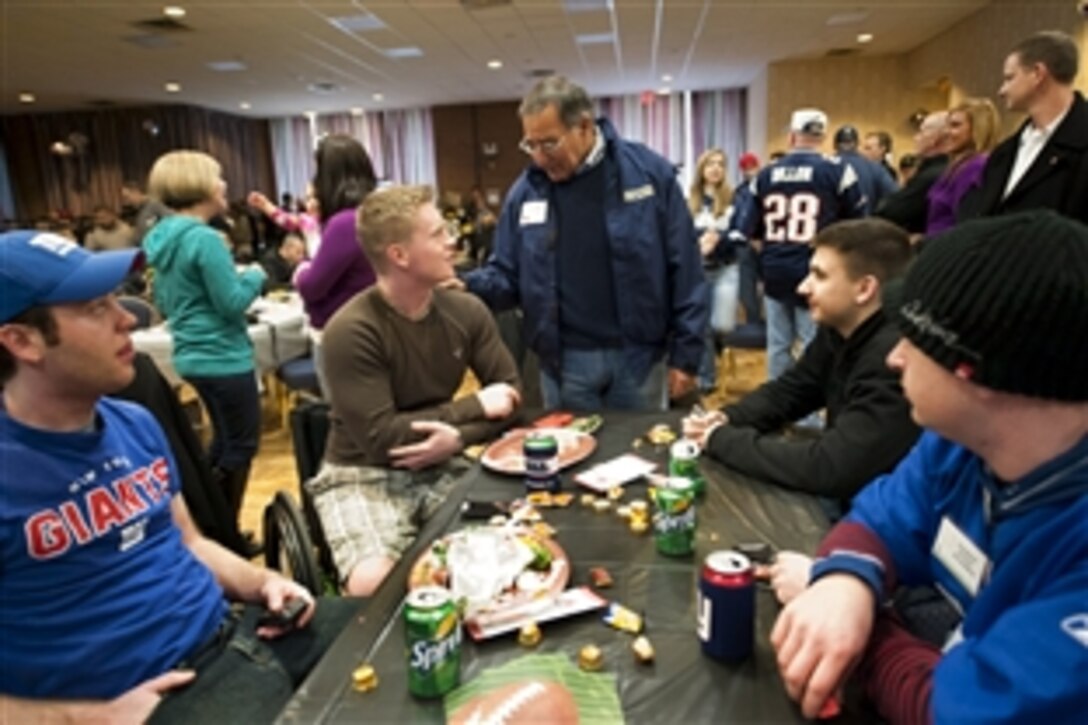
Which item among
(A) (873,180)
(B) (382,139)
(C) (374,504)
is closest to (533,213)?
(C) (374,504)

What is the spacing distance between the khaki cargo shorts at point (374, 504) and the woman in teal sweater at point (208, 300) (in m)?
1.07

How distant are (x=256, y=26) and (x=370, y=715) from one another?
7.40 meters

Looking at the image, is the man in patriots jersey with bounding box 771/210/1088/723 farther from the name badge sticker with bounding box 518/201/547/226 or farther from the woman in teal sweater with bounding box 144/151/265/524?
the woman in teal sweater with bounding box 144/151/265/524

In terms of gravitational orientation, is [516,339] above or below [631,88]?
below

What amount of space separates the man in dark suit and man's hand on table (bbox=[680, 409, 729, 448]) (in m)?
1.91

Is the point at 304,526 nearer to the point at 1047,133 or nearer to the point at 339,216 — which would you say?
the point at 339,216

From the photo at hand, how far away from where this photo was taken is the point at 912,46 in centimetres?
991

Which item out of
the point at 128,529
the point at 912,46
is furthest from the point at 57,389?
the point at 912,46

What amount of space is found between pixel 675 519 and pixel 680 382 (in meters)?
1.23

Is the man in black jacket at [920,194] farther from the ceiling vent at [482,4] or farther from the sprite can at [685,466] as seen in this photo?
the ceiling vent at [482,4]

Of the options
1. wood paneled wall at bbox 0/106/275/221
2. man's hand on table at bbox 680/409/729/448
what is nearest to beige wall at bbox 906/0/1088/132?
man's hand on table at bbox 680/409/729/448

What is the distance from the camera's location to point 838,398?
1.70 metres

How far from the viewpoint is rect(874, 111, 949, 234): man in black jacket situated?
3779 mm

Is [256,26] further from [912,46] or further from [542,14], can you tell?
[912,46]
